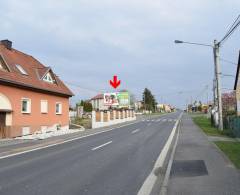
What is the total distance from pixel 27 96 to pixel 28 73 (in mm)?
3385

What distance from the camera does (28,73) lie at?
1214 inches

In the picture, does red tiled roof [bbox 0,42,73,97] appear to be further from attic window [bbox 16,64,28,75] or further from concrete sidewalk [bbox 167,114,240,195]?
concrete sidewalk [bbox 167,114,240,195]

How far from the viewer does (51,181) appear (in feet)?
28.0

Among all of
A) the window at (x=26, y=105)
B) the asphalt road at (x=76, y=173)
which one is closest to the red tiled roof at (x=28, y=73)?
the window at (x=26, y=105)

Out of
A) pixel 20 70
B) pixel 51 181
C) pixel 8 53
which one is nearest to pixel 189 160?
pixel 51 181

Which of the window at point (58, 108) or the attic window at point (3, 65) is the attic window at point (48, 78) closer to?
the window at point (58, 108)

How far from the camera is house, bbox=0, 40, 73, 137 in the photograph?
→ 2528 cm

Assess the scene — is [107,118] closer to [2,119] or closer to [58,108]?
[58,108]

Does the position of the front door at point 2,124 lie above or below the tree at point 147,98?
below

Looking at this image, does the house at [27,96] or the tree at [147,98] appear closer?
the house at [27,96]

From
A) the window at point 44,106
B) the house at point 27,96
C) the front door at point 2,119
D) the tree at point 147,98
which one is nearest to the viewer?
the front door at point 2,119

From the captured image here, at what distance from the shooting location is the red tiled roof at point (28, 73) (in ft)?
86.1

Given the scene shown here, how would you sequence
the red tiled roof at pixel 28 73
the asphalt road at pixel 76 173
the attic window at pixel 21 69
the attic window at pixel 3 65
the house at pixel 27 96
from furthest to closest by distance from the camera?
the attic window at pixel 21 69 < the attic window at pixel 3 65 < the red tiled roof at pixel 28 73 < the house at pixel 27 96 < the asphalt road at pixel 76 173

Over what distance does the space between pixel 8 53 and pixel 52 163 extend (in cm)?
2131
